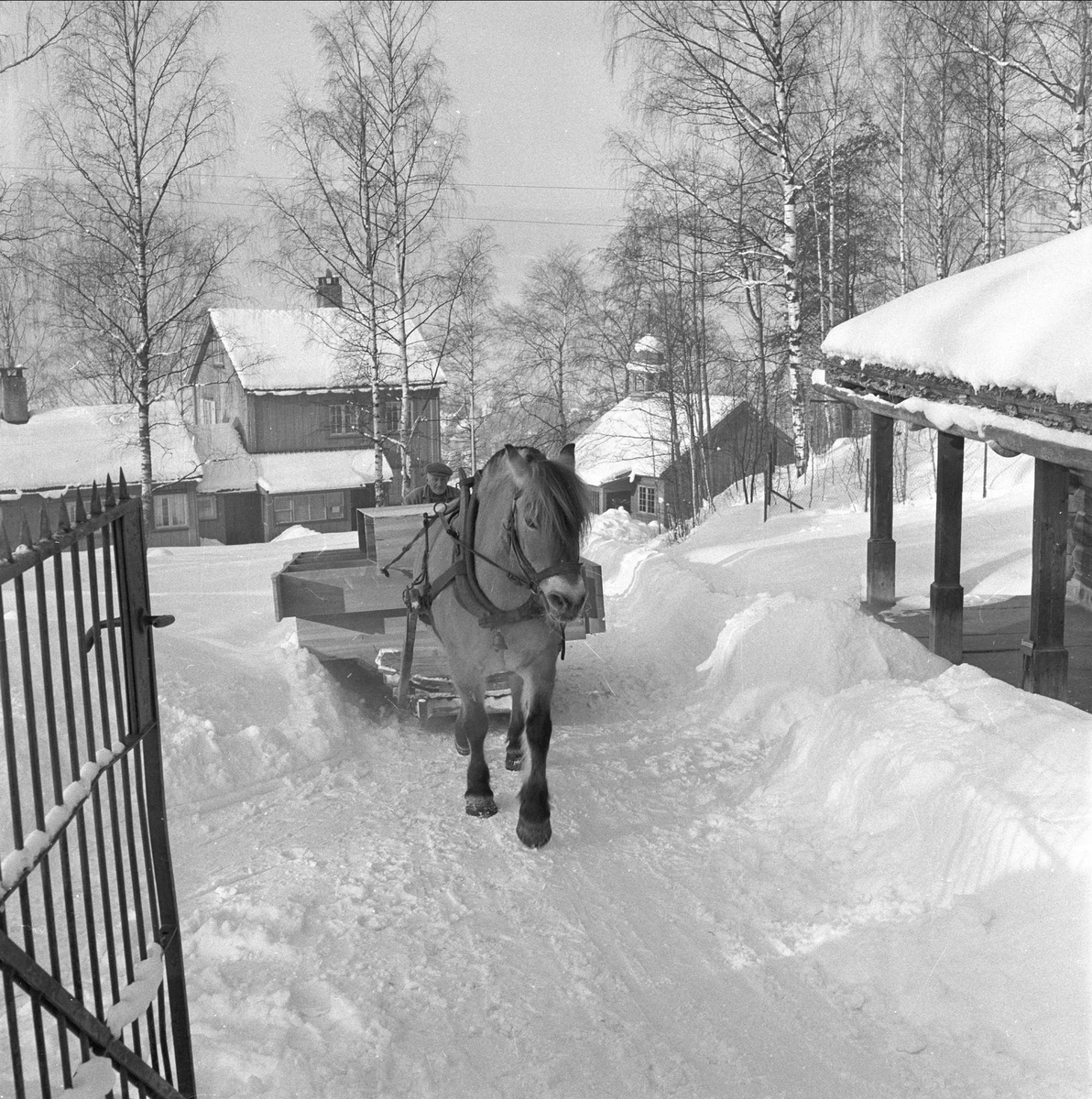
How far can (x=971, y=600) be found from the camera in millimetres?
10203

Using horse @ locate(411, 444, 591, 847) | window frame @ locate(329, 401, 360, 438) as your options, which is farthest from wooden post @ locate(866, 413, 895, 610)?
window frame @ locate(329, 401, 360, 438)

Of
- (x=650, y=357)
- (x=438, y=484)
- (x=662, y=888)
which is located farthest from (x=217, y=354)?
(x=662, y=888)

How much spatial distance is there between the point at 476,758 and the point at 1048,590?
3.66 m

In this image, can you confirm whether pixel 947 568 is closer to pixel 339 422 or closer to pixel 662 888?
pixel 662 888

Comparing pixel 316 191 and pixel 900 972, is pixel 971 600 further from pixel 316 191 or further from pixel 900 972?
pixel 316 191

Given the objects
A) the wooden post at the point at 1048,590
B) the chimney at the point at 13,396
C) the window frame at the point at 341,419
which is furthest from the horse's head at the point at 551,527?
the chimney at the point at 13,396

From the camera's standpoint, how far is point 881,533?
10.1 m

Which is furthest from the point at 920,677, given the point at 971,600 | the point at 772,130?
the point at 772,130

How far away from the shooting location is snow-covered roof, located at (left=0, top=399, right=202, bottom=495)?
1081 inches

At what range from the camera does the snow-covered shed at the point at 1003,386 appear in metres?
5.26

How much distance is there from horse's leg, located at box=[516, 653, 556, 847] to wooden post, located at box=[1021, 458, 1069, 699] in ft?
10.1

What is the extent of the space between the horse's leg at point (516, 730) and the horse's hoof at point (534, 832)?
4.06 ft

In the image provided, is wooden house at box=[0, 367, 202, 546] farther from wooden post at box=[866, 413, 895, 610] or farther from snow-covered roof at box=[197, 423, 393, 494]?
wooden post at box=[866, 413, 895, 610]

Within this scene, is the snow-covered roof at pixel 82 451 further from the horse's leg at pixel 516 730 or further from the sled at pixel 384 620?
the horse's leg at pixel 516 730
